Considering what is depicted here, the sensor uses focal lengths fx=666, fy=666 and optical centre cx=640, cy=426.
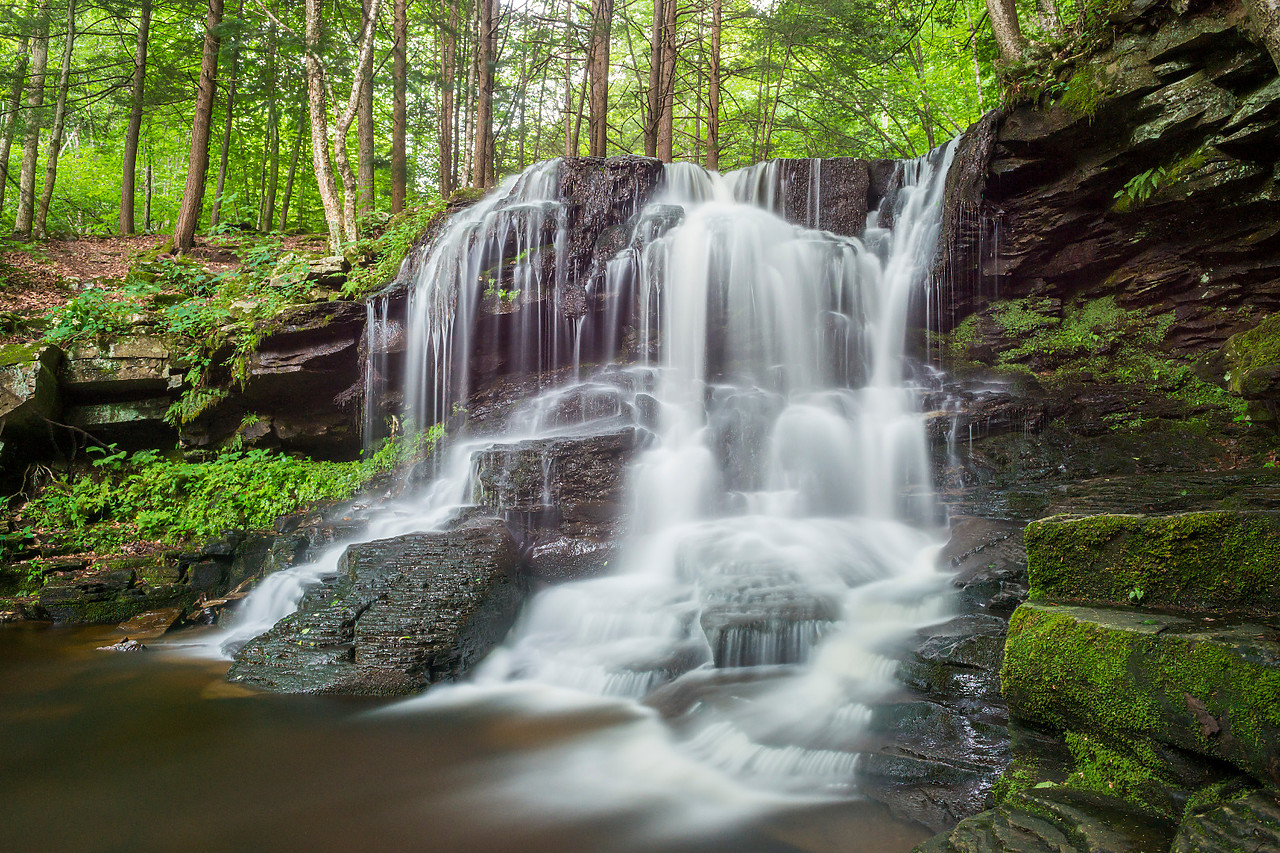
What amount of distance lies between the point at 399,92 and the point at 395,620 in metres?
12.8

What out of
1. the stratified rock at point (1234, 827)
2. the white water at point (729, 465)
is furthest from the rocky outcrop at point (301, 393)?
the stratified rock at point (1234, 827)

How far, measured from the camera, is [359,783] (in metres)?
3.94

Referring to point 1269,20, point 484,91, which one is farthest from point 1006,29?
point 484,91

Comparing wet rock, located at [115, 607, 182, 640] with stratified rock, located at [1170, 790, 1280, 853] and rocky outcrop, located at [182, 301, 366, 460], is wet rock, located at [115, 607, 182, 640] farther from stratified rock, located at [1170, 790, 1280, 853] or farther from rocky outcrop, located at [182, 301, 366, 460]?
stratified rock, located at [1170, 790, 1280, 853]

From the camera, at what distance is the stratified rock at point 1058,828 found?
2.46 meters

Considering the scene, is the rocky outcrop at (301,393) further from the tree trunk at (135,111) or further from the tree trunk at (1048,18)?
the tree trunk at (1048,18)

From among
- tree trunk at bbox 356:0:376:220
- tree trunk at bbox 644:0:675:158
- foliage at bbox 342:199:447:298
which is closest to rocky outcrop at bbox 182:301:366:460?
foliage at bbox 342:199:447:298

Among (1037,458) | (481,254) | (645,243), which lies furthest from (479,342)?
(1037,458)

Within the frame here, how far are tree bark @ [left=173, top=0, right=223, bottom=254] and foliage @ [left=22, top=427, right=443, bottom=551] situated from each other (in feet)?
19.9

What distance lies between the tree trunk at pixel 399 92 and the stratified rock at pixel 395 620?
36.4 feet

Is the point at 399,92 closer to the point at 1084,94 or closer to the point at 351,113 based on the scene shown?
the point at 351,113

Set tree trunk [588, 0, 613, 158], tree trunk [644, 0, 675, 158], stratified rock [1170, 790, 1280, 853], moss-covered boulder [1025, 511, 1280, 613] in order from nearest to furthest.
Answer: stratified rock [1170, 790, 1280, 853], moss-covered boulder [1025, 511, 1280, 613], tree trunk [644, 0, 675, 158], tree trunk [588, 0, 613, 158]

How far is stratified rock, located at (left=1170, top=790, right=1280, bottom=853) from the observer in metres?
2.17

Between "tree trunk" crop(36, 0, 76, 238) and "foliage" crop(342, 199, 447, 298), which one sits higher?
"tree trunk" crop(36, 0, 76, 238)
